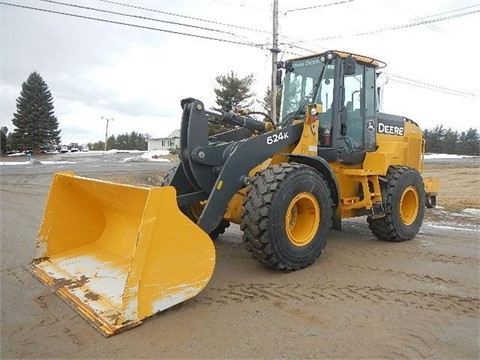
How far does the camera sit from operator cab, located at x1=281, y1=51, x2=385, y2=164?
539 cm

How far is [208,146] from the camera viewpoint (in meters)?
4.39

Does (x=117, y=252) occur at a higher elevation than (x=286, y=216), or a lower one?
lower

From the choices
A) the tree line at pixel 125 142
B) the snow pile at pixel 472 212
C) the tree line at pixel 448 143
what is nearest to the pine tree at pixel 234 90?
the snow pile at pixel 472 212

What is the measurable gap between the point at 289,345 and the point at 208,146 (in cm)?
234

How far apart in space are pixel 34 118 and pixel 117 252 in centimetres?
4432

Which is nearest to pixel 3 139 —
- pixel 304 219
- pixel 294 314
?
pixel 304 219

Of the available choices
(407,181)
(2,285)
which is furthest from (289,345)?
(407,181)

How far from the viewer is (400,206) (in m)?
5.92

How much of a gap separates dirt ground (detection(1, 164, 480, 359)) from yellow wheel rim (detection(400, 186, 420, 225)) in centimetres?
97

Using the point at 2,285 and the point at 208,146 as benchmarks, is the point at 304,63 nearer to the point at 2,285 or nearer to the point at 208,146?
the point at 208,146

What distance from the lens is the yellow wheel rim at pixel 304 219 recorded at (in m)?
4.39

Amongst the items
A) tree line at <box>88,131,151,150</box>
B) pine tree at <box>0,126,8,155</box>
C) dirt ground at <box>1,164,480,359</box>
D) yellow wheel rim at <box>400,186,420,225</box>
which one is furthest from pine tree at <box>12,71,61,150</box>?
yellow wheel rim at <box>400,186,420,225</box>

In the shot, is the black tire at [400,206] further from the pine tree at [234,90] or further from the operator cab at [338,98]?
the pine tree at [234,90]

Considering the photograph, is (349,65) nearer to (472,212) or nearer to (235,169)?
(235,169)
